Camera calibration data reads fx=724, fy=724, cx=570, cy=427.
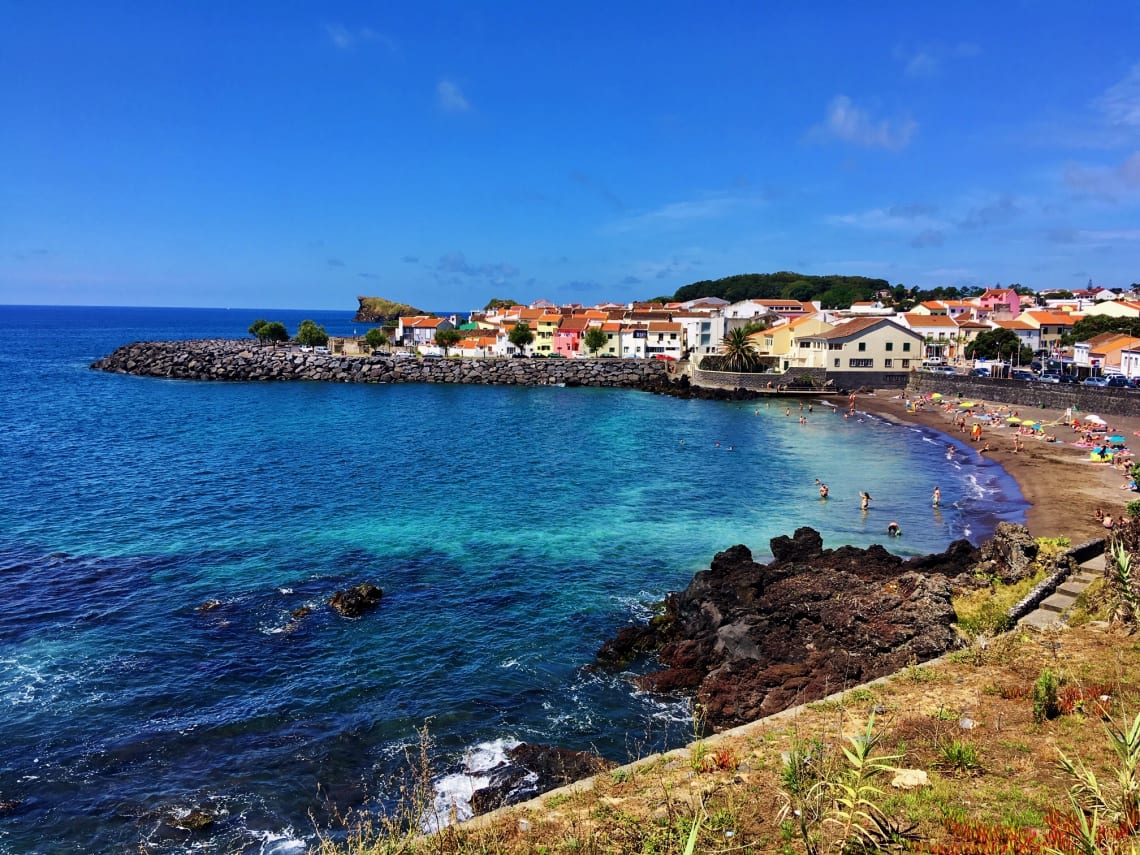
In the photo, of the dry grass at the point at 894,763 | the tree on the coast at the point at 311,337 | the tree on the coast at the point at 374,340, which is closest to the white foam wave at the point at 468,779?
the dry grass at the point at 894,763

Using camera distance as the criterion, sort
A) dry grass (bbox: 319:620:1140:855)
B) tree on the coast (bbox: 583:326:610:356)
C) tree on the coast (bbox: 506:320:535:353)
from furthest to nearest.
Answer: tree on the coast (bbox: 506:320:535:353)
tree on the coast (bbox: 583:326:610:356)
dry grass (bbox: 319:620:1140:855)

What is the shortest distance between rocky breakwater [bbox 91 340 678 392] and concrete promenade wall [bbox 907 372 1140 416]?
36.1 meters

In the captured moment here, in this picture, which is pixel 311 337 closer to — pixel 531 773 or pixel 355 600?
pixel 355 600

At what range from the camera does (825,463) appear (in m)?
51.0

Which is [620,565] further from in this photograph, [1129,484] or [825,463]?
[1129,484]

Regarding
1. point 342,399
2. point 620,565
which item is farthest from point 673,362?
point 620,565

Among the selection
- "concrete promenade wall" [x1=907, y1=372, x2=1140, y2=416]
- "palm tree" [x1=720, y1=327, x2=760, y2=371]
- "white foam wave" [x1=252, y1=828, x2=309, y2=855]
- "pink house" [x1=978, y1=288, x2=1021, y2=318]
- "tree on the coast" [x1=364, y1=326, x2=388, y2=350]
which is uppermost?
"pink house" [x1=978, y1=288, x2=1021, y2=318]

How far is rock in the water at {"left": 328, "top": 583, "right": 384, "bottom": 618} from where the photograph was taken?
980 inches

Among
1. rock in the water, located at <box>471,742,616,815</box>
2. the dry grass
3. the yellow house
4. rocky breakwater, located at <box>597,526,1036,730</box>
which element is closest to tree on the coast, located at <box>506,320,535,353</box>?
the yellow house

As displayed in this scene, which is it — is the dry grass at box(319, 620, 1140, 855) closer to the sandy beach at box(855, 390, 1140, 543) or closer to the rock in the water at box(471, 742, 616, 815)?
the rock in the water at box(471, 742, 616, 815)

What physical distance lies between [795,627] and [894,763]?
34.8 ft

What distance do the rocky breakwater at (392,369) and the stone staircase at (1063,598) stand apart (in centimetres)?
8161

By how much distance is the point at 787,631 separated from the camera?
21422 millimetres

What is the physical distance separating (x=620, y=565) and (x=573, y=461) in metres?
22.3
